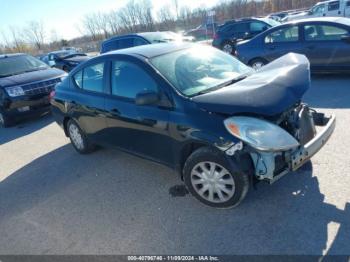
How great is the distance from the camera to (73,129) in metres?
5.35

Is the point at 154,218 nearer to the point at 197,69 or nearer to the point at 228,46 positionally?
the point at 197,69

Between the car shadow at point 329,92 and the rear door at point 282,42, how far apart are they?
1000mm

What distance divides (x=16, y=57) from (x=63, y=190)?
21.2 ft

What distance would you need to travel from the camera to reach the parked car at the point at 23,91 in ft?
25.2

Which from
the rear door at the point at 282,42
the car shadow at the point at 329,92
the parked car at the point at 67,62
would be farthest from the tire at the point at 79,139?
the parked car at the point at 67,62

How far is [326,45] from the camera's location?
23.8ft

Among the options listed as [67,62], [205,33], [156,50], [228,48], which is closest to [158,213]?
[156,50]

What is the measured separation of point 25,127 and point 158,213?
228 inches

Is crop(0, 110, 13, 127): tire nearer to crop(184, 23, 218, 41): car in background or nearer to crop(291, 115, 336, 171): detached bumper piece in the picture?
crop(291, 115, 336, 171): detached bumper piece

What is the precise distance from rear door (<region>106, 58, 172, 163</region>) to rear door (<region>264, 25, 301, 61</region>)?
17.5 ft

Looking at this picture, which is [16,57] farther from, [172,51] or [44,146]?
[172,51]

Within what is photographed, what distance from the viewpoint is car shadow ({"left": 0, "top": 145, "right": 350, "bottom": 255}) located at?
9.21 feet

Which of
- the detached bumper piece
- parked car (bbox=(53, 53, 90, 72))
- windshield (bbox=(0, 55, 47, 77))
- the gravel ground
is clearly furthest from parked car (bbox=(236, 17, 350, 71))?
parked car (bbox=(53, 53, 90, 72))

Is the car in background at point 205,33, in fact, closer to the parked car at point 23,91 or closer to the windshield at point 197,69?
the parked car at point 23,91
